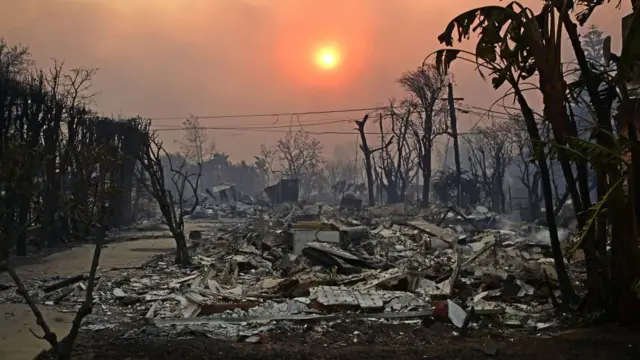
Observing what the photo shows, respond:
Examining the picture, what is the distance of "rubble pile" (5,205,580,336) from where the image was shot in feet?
26.2

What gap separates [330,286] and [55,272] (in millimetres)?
6615

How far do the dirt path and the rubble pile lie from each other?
2.77 ft

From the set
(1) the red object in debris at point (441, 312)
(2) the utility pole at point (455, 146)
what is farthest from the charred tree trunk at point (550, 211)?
(2) the utility pole at point (455, 146)

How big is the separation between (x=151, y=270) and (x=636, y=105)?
34.0ft

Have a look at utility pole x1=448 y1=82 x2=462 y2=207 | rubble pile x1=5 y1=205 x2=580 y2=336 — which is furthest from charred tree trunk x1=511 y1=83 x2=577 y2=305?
utility pole x1=448 y1=82 x2=462 y2=207

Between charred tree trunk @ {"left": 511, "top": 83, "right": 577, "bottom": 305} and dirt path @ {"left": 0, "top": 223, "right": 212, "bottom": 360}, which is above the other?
charred tree trunk @ {"left": 511, "top": 83, "right": 577, "bottom": 305}

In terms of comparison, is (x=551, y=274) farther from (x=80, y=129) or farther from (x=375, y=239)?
(x=80, y=129)

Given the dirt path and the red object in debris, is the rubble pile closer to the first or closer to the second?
the red object in debris

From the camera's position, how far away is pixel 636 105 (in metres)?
6.79

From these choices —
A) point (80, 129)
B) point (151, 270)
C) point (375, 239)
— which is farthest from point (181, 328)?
point (80, 129)

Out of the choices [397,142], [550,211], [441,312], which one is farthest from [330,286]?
[397,142]

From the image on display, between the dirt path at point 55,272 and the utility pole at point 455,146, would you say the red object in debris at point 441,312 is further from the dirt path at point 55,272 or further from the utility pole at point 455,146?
the utility pole at point 455,146

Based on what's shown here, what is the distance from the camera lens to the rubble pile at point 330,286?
26.2 feet

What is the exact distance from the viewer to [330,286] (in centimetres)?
989
